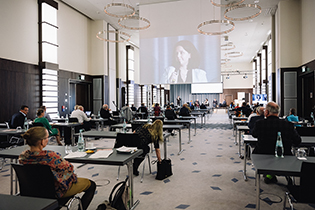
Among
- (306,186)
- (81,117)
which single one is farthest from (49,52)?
(306,186)

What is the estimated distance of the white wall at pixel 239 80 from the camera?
104ft

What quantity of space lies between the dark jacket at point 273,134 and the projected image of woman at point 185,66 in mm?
8731

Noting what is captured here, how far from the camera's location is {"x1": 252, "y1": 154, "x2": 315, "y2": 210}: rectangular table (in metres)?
2.45

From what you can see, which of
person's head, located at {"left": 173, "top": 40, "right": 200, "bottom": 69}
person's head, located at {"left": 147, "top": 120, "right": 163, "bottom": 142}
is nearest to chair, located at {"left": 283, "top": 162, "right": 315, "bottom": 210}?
person's head, located at {"left": 147, "top": 120, "right": 163, "bottom": 142}

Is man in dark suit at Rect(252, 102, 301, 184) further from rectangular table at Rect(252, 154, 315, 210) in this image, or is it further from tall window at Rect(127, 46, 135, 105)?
tall window at Rect(127, 46, 135, 105)

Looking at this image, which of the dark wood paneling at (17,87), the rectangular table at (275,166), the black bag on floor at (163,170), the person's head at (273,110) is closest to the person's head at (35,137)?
the rectangular table at (275,166)

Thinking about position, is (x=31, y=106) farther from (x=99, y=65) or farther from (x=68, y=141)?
(x=99, y=65)

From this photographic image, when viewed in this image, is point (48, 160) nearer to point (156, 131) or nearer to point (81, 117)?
point (156, 131)

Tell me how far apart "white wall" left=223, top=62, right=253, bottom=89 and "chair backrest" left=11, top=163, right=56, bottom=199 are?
32363mm

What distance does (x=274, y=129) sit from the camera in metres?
3.57

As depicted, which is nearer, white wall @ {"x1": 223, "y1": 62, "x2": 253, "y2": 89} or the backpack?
the backpack

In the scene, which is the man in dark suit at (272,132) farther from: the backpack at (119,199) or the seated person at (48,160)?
the seated person at (48,160)

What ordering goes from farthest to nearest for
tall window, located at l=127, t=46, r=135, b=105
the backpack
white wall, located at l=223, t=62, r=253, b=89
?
1. white wall, located at l=223, t=62, r=253, b=89
2. tall window, located at l=127, t=46, r=135, b=105
3. the backpack

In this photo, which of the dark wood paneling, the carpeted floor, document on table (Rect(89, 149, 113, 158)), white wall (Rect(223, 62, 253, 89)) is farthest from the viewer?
white wall (Rect(223, 62, 253, 89))
